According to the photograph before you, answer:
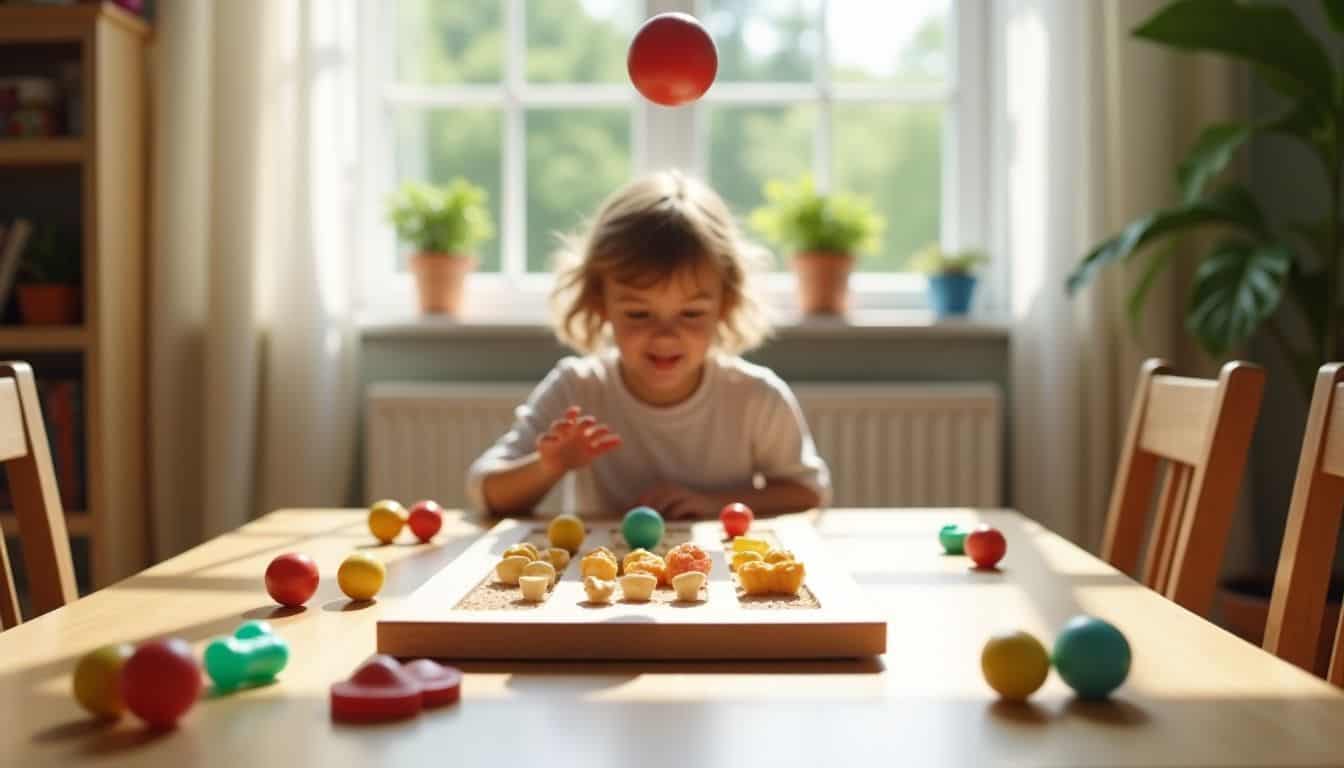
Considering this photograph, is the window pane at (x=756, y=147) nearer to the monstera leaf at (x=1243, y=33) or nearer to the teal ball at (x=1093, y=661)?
the monstera leaf at (x=1243, y=33)

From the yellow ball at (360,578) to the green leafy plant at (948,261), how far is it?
2044mm

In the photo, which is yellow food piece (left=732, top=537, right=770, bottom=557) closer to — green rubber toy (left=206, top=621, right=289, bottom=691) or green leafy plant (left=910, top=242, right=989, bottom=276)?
green rubber toy (left=206, top=621, right=289, bottom=691)

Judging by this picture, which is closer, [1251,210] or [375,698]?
[375,698]

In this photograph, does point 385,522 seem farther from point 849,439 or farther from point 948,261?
point 948,261

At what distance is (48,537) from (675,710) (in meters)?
0.86

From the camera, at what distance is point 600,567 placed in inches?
42.3

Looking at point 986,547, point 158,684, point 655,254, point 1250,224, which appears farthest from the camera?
point 1250,224

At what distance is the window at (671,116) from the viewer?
3.10m

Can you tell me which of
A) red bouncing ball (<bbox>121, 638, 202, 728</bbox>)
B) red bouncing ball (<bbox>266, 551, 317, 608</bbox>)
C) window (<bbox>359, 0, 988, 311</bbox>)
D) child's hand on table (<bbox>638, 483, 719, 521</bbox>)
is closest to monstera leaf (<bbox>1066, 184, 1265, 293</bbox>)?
window (<bbox>359, 0, 988, 311</bbox>)

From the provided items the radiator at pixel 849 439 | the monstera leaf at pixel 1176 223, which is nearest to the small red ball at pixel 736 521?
the monstera leaf at pixel 1176 223

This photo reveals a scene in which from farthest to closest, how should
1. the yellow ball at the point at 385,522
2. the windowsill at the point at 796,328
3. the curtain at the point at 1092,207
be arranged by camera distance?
1. the windowsill at the point at 796,328
2. the curtain at the point at 1092,207
3. the yellow ball at the point at 385,522

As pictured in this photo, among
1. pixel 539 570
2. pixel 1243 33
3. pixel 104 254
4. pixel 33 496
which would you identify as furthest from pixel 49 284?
pixel 1243 33

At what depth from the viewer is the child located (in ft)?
5.85

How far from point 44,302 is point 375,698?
2308 millimetres
